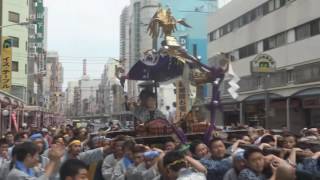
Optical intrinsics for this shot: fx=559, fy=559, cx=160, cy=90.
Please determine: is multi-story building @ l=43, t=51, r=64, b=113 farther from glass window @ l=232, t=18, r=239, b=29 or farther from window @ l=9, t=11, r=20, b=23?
glass window @ l=232, t=18, r=239, b=29

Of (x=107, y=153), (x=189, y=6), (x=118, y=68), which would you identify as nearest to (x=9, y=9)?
(x=189, y=6)

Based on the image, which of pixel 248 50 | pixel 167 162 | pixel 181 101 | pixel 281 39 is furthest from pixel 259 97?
pixel 167 162

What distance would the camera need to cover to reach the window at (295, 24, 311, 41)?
3614cm

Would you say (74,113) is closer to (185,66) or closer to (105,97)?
(105,97)

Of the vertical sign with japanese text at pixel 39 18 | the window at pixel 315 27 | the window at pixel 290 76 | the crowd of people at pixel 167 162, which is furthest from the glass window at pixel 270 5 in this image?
the crowd of people at pixel 167 162

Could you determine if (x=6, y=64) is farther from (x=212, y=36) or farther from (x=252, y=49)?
(x=212, y=36)

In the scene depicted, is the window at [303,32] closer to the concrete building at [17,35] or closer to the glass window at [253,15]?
the glass window at [253,15]

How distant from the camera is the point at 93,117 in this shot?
129500 millimetres

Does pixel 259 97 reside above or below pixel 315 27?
below

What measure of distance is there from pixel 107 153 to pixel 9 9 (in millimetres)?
52336

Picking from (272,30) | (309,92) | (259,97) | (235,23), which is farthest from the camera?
(235,23)

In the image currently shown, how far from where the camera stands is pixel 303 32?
36781 millimetres

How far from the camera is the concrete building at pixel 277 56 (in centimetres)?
3544

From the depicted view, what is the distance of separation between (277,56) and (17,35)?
98.9ft
